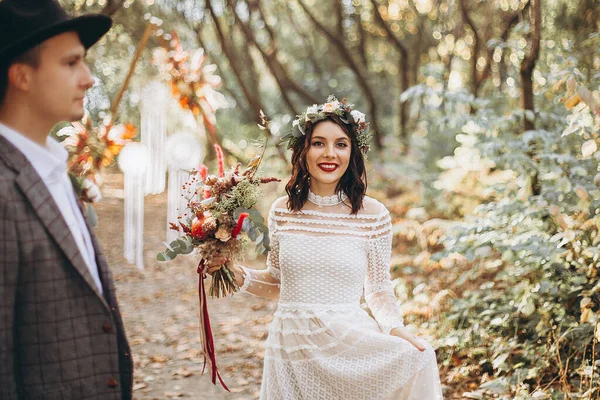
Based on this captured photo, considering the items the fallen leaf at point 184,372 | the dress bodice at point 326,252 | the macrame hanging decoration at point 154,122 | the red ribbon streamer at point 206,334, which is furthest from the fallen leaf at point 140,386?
the macrame hanging decoration at point 154,122

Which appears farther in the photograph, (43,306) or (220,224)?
(220,224)

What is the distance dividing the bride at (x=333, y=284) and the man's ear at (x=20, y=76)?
45.6 inches

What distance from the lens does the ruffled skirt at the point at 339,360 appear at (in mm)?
2334

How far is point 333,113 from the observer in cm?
272

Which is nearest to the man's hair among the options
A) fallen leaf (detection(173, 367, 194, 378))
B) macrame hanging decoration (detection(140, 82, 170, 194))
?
fallen leaf (detection(173, 367, 194, 378))

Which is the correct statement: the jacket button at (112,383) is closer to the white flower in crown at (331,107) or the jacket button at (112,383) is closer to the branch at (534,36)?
the white flower in crown at (331,107)

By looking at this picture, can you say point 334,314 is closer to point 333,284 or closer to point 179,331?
point 333,284

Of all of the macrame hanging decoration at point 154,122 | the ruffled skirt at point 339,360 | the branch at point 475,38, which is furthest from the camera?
the branch at point 475,38

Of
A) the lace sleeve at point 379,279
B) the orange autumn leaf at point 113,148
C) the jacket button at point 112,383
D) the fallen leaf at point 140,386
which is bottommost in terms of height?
the fallen leaf at point 140,386

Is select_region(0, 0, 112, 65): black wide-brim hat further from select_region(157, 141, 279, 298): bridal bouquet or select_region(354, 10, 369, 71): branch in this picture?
select_region(354, 10, 369, 71): branch

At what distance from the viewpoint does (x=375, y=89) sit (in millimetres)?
13617

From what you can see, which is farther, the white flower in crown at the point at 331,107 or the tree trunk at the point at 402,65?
the tree trunk at the point at 402,65

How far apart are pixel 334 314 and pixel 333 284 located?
0.14 metres

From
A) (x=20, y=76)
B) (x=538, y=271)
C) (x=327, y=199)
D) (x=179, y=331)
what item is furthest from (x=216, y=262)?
(x=179, y=331)
